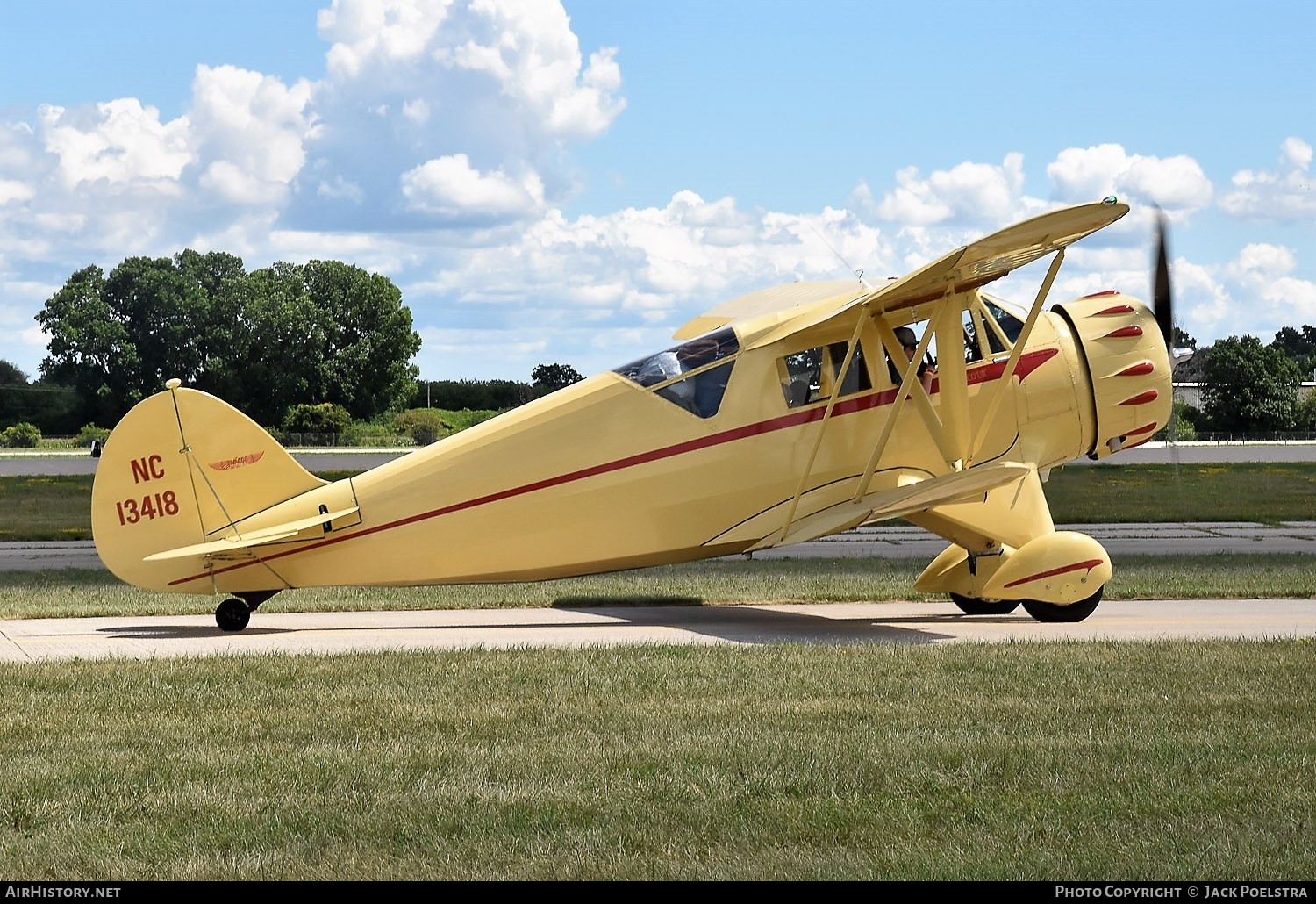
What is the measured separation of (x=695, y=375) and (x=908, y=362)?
201 cm

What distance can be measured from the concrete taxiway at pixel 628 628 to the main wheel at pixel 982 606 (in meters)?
0.13

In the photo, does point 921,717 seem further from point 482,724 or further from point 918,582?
point 918,582

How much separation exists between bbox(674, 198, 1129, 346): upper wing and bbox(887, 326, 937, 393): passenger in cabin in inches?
19.7

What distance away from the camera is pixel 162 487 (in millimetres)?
12672

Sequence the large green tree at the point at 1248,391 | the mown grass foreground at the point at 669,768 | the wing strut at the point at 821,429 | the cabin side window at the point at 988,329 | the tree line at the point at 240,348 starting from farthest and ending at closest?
the tree line at the point at 240,348 < the large green tree at the point at 1248,391 < the cabin side window at the point at 988,329 < the wing strut at the point at 821,429 < the mown grass foreground at the point at 669,768

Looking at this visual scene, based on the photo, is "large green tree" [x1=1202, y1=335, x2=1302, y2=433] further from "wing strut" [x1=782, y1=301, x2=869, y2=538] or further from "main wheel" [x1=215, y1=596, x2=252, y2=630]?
"main wheel" [x1=215, y1=596, x2=252, y2=630]

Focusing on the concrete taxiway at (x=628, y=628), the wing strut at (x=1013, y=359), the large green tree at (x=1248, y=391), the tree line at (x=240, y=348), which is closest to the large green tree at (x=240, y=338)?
the tree line at (x=240, y=348)

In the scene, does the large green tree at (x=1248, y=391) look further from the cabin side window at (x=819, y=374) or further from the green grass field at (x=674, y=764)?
the green grass field at (x=674, y=764)

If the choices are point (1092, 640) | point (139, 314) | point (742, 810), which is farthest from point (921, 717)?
point (139, 314)

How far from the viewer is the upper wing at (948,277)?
37.2 feet

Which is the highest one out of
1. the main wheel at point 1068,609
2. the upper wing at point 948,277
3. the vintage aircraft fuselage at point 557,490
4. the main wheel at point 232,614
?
the upper wing at point 948,277

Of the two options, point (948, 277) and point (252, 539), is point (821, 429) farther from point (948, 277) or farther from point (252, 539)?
point (252, 539)

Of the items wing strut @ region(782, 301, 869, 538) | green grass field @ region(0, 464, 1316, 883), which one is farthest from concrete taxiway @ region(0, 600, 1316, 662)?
wing strut @ region(782, 301, 869, 538)

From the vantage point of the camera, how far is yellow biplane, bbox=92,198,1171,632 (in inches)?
499
